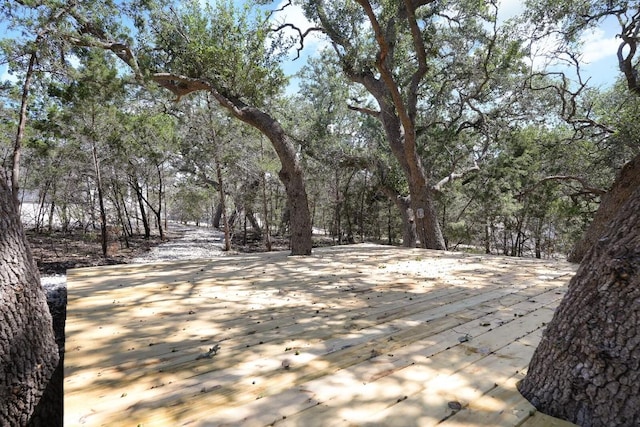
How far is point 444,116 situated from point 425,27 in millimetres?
3221

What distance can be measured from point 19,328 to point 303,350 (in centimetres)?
165

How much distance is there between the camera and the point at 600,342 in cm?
113

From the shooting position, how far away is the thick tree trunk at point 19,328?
6.17 feet

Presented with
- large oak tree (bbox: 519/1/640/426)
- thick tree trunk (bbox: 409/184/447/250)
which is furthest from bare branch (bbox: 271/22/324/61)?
large oak tree (bbox: 519/1/640/426)

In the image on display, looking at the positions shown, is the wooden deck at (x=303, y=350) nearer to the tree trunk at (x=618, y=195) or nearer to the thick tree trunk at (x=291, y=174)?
the tree trunk at (x=618, y=195)

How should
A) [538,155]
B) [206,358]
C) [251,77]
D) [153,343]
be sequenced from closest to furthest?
1. [206,358]
2. [153,343]
3. [251,77]
4. [538,155]

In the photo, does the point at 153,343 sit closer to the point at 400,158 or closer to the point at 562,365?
the point at 562,365

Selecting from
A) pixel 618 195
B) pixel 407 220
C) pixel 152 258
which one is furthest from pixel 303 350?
pixel 152 258

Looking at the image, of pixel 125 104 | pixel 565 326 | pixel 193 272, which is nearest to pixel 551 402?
pixel 565 326

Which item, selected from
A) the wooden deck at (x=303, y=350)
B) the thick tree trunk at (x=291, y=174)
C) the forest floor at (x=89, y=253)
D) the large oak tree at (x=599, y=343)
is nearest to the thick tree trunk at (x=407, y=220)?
the thick tree trunk at (x=291, y=174)

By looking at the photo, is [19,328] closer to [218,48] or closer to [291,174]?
[291,174]

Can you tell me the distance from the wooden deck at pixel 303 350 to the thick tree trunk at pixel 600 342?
0.11 meters

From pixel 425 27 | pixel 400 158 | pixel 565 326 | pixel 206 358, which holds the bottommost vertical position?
pixel 206 358

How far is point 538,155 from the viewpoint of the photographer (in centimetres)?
1197
